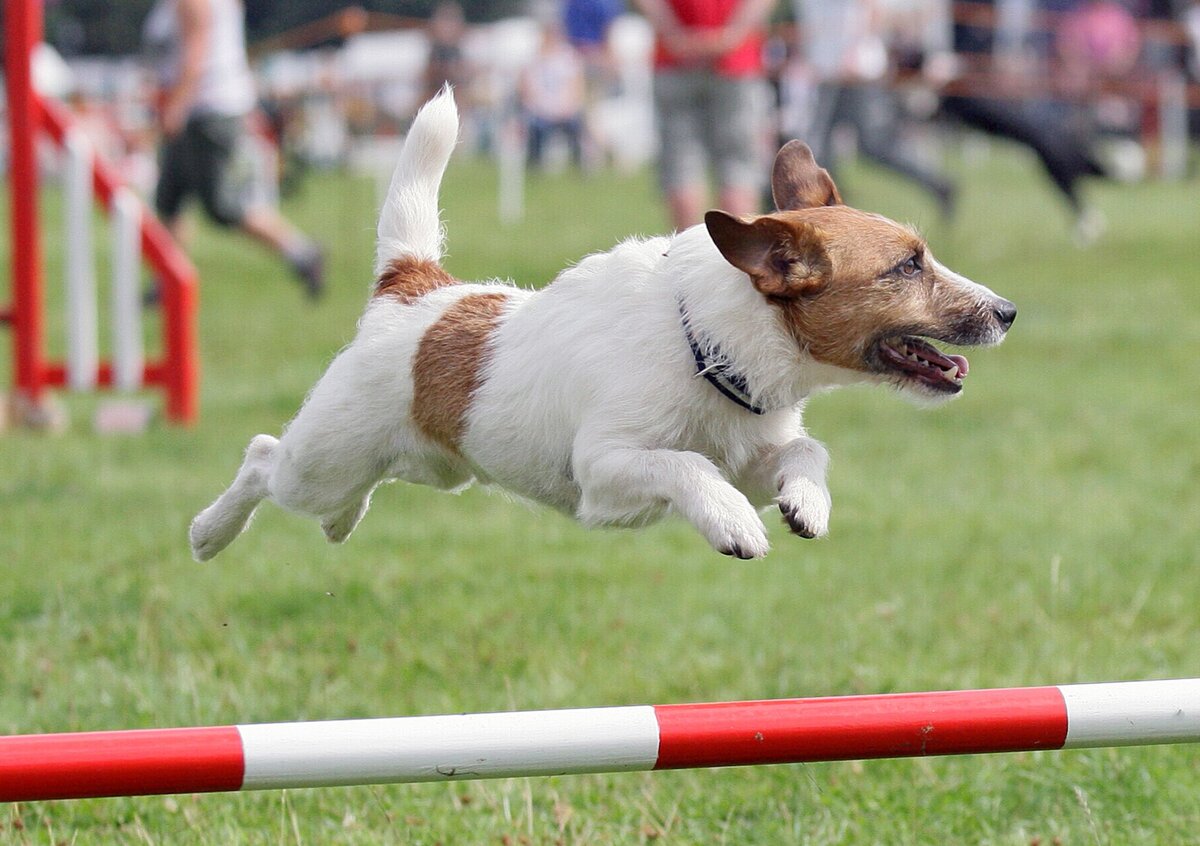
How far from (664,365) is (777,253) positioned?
27 centimetres

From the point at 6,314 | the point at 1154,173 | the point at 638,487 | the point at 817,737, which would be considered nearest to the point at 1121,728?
the point at 817,737

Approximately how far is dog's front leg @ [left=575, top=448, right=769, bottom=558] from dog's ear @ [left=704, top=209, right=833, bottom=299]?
0.32 meters

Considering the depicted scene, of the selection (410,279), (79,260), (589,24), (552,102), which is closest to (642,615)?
(410,279)

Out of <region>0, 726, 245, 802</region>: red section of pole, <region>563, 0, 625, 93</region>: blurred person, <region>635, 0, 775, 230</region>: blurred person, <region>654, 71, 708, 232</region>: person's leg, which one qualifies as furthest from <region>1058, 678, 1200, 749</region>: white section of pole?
<region>563, 0, 625, 93</region>: blurred person

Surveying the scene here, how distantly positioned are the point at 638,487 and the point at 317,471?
0.79m

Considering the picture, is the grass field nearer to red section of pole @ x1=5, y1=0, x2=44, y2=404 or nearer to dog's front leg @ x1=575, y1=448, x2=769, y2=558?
red section of pole @ x1=5, y1=0, x2=44, y2=404

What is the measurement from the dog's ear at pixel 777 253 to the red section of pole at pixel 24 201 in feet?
17.0

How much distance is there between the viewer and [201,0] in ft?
31.5

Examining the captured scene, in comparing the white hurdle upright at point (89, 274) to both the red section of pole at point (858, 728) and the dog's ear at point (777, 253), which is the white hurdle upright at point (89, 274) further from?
the red section of pole at point (858, 728)

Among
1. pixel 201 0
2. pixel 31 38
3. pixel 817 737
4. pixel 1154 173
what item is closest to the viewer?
pixel 817 737

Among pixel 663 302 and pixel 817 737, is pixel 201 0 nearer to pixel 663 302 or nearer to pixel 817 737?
pixel 663 302

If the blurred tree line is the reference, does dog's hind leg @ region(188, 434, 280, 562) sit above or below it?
above

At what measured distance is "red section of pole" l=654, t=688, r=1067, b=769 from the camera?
248 cm

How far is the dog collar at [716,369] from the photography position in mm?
2953
